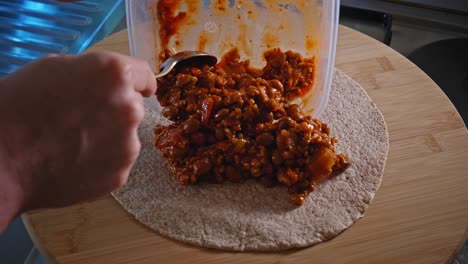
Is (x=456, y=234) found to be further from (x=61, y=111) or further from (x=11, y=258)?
(x=11, y=258)

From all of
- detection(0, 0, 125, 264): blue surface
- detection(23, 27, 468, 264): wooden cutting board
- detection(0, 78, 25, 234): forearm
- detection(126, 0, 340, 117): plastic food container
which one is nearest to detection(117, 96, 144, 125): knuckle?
detection(0, 78, 25, 234): forearm

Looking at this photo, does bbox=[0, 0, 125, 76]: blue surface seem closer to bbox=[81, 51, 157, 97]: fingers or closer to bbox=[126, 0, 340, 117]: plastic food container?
bbox=[126, 0, 340, 117]: plastic food container

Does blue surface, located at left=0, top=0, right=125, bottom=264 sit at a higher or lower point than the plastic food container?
lower

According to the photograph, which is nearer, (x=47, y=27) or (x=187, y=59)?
(x=187, y=59)

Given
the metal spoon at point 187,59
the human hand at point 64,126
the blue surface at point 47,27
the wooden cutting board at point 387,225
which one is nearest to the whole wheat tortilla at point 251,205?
the wooden cutting board at point 387,225

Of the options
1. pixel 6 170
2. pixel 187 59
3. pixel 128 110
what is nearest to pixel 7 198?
pixel 6 170

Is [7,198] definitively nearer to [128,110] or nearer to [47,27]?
[128,110]
